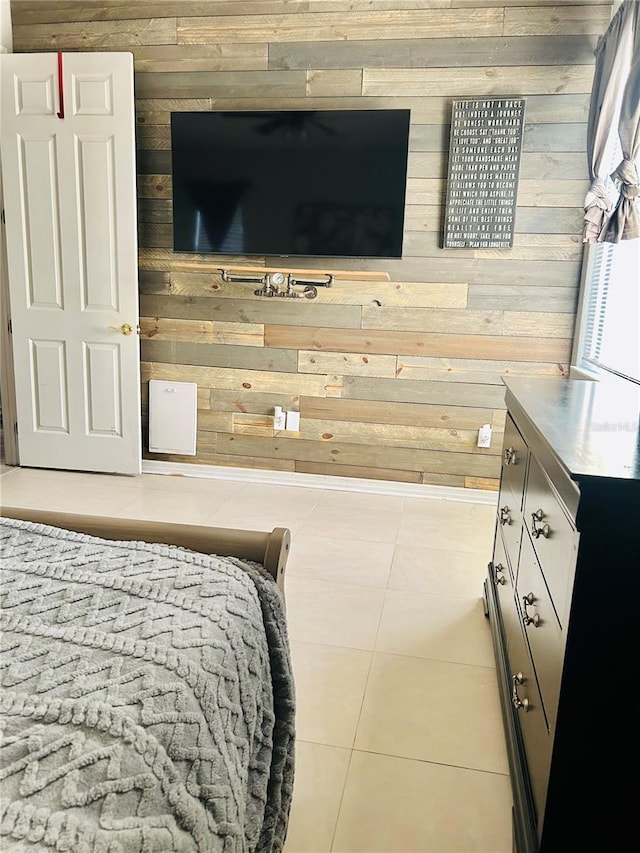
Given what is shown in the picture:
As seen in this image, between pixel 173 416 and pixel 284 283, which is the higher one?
pixel 284 283

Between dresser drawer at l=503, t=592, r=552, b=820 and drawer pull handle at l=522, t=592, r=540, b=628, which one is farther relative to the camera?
drawer pull handle at l=522, t=592, r=540, b=628

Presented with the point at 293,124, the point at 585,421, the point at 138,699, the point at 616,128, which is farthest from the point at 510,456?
the point at 293,124

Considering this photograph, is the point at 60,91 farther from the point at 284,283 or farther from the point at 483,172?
the point at 483,172

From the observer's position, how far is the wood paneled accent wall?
10.8ft

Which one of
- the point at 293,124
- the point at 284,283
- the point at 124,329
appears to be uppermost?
the point at 293,124

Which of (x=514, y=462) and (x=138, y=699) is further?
(x=514, y=462)

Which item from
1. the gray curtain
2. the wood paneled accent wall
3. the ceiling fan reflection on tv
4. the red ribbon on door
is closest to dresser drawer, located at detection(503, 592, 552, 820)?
the gray curtain

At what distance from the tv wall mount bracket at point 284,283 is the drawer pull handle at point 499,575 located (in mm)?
1911

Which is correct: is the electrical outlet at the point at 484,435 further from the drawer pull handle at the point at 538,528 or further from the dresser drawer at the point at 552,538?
the drawer pull handle at the point at 538,528

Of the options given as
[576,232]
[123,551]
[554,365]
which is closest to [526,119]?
[576,232]

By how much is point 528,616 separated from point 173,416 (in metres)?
2.81

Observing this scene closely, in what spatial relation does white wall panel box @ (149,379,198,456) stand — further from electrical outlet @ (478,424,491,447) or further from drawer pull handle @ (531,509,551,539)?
drawer pull handle @ (531,509,551,539)

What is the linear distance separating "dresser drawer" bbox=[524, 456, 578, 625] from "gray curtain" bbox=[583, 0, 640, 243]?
1.52 meters

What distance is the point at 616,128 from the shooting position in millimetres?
2793
